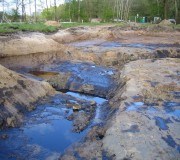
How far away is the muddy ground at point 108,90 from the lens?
6.48 metres

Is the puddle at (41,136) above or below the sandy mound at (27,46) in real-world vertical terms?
below

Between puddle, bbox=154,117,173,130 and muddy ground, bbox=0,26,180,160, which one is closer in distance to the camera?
muddy ground, bbox=0,26,180,160

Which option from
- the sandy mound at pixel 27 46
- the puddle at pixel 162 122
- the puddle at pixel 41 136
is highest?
the sandy mound at pixel 27 46

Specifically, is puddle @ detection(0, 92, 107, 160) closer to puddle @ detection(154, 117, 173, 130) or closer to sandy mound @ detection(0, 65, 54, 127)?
sandy mound @ detection(0, 65, 54, 127)

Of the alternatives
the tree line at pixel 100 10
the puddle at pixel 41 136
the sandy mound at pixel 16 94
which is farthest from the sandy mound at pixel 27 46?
the tree line at pixel 100 10

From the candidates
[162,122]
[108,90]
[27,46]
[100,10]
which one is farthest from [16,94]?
[100,10]

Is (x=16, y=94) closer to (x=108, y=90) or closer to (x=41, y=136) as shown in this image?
(x=41, y=136)

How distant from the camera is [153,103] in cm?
893

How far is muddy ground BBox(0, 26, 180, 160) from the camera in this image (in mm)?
6484

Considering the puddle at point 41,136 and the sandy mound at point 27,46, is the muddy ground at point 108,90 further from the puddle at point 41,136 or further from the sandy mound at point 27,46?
the puddle at point 41,136

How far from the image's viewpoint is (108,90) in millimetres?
12031

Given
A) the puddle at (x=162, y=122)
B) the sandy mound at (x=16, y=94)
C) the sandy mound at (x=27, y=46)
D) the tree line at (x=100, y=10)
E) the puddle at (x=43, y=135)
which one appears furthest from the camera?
the tree line at (x=100, y=10)

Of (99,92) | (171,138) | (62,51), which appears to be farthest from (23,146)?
(62,51)

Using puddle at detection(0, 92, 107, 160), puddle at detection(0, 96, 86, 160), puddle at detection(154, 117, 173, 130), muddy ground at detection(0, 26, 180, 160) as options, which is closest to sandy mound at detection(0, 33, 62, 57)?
muddy ground at detection(0, 26, 180, 160)
